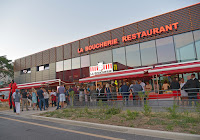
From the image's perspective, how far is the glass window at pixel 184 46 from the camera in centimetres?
1506

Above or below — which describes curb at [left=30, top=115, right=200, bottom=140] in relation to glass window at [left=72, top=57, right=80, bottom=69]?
below

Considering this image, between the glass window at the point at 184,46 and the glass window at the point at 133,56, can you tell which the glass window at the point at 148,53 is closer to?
the glass window at the point at 133,56

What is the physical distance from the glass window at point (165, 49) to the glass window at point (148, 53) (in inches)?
20.2

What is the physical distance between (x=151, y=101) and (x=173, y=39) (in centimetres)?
1028

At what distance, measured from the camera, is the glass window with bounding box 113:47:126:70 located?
19.4 metres

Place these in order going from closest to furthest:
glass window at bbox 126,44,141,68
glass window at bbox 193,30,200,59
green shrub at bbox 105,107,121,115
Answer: green shrub at bbox 105,107,121,115
glass window at bbox 193,30,200,59
glass window at bbox 126,44,141,68

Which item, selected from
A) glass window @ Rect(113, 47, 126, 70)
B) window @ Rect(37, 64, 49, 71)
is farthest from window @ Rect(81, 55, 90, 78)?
window @ Rect(37, 64, 49, 71)

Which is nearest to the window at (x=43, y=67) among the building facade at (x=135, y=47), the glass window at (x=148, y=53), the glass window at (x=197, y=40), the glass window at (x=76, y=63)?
the building facade at (x=135, y=47)

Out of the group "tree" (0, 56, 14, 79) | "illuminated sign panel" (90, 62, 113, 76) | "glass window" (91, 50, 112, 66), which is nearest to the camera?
"illuminated sign panel" (90, 62, 113, 76)

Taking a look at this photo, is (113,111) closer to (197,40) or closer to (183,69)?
(183,69)

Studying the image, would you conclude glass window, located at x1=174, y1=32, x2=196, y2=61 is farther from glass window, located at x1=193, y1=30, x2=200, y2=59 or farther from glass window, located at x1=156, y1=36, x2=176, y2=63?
glass window, located at x1=156, y1=36, x2=176, y2=63

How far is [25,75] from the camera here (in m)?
31.6

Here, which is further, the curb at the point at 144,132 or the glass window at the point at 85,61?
the glass window at the point at 85,61

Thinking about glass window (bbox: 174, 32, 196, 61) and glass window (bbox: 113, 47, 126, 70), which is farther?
glass window (bbox: 113, 47, 126, 70)
